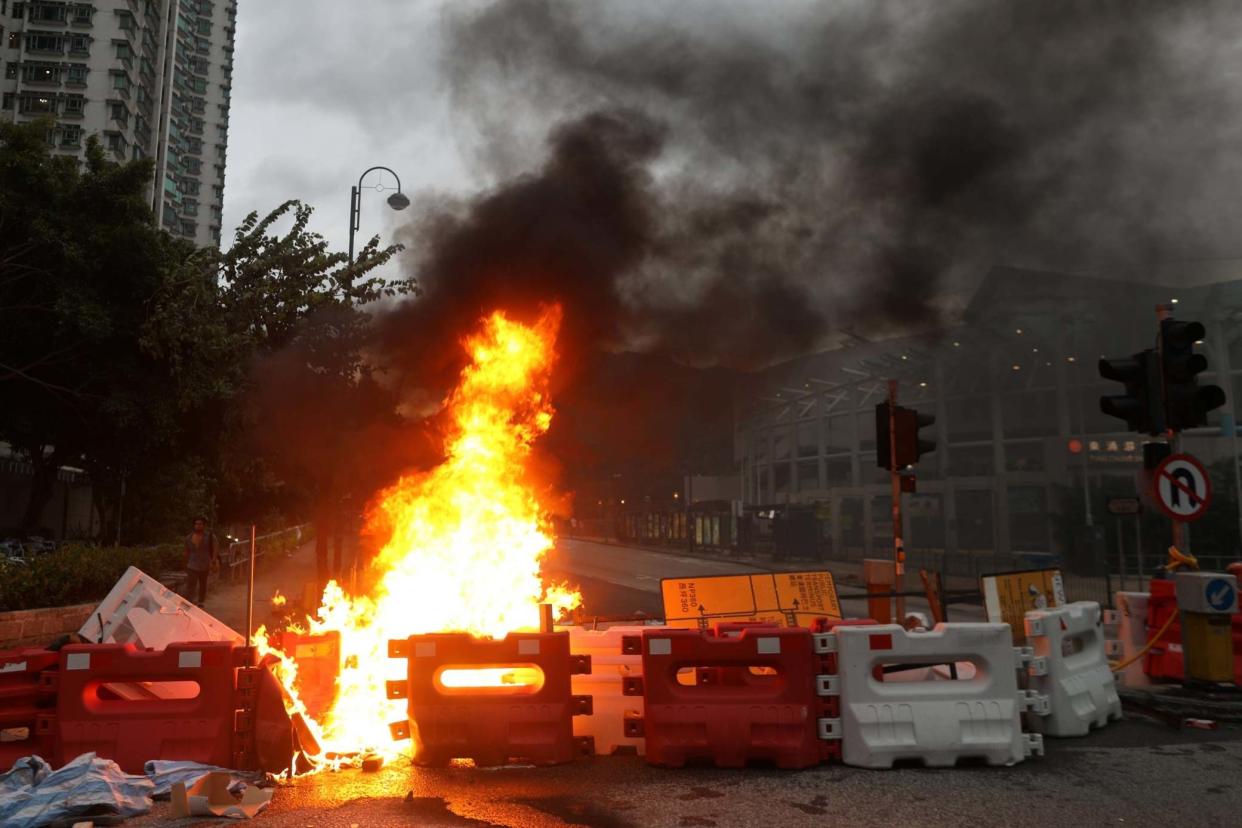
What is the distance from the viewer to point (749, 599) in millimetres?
7828

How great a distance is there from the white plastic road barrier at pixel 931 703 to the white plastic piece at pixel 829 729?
0.04m

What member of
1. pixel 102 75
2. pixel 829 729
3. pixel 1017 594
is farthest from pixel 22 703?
pixel 102 75

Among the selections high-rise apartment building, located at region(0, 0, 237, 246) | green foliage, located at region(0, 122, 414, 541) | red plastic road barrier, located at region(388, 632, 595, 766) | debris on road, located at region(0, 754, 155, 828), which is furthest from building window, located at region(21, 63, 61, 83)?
red plastic road barrier, located at region(388, 632, 595, 766)

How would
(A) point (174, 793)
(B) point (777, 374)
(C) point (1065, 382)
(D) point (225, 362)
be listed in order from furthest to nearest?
1. (C) point (1065, 382)
2. (D) point (225, 362)
3. (B) point (777, 374)
4. (A) point (174, 793)

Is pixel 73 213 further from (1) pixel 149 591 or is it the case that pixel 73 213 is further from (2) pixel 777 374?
(2) pixel 777 374

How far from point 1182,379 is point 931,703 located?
477 cm

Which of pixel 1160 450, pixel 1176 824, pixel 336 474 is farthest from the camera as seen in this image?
pixel 336 474

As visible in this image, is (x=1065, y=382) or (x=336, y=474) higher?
(x=1065, y=382)

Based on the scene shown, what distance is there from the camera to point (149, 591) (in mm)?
6660

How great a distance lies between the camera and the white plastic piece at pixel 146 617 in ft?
20.5

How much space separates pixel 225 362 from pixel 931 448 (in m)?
10.7

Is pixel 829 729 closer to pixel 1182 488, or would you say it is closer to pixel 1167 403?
pixel 1182 488

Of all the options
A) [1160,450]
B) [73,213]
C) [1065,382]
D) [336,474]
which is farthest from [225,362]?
[1065,382]

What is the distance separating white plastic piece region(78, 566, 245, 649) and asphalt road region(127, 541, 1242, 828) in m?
2.29
